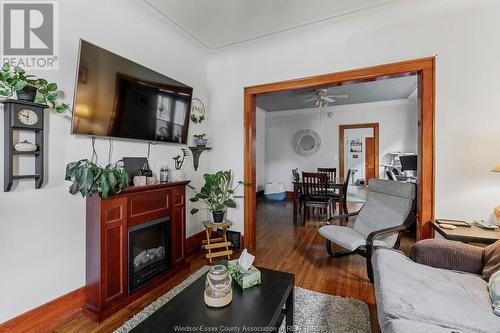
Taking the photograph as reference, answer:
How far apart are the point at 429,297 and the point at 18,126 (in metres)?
2.61

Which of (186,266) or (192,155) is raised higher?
(192,155)

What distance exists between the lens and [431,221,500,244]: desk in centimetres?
171

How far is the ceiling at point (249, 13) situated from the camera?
2.21m

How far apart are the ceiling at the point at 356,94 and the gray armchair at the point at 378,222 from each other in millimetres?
2274

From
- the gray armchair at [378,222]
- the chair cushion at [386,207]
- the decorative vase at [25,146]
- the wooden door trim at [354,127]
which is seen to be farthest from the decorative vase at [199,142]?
the wooden door trim at [354,127]

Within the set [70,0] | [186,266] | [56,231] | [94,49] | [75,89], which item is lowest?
[186,266]

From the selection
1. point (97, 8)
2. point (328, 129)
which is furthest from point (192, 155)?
point (328, 129)

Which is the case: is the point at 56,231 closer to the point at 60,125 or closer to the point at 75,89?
the point at 60,125

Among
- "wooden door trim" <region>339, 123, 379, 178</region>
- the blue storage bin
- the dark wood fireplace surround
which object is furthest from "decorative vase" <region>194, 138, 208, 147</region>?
"wooden door trim" <region>339, 123, 379, 178</region>

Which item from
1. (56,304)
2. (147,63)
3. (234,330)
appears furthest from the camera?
(147,63)

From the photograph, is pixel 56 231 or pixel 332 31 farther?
pixel 332 31

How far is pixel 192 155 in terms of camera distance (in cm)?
310

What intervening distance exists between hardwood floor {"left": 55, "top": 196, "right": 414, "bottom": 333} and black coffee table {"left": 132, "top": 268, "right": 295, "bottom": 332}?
34.0 inches

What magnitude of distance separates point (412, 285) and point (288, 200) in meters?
5.26
